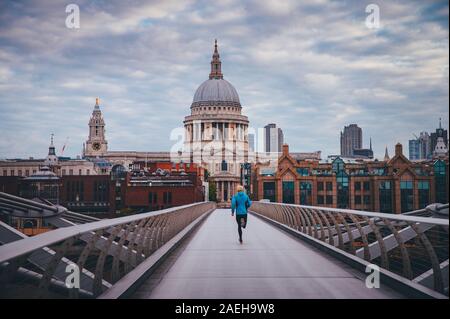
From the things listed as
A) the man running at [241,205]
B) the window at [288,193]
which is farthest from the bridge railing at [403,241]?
the window at [288,193]

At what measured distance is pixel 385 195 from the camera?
327ft

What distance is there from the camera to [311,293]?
999 centimetres

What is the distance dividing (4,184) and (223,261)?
90.5 metres

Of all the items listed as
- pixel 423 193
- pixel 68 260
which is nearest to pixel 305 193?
pixel 423 193

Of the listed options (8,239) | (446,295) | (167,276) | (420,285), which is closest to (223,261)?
(167,276)

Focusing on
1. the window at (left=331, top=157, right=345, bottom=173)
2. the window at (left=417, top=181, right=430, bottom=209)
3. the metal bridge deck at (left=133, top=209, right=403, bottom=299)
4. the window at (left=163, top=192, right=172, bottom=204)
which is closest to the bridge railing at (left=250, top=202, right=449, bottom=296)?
the metal bridge deck at (left=133, top=209, right=403, bottom=299)

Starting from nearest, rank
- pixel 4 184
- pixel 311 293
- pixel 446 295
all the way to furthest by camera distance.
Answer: pixel 446 295 → pixel 311 293 → pixel 4 184

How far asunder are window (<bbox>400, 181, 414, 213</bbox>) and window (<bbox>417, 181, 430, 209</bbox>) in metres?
2.14

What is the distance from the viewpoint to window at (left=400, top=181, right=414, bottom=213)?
96.1 meters

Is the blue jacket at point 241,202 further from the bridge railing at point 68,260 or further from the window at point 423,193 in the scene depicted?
the window at point 423,193

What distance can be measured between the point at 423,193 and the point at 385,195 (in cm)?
711

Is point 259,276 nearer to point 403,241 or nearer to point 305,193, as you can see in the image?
point 403,241

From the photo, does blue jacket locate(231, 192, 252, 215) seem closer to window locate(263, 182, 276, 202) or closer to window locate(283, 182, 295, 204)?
window locate(283, 182, 295, 204)
